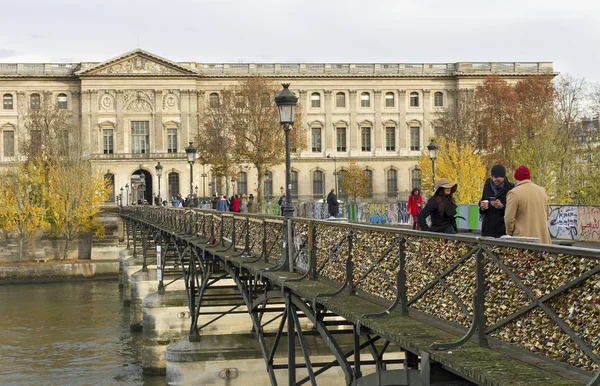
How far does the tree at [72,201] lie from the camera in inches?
3007

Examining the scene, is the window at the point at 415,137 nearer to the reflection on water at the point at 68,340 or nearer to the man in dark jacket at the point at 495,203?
the reflection on water at the point at 68,340

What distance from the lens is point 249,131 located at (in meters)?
78.8

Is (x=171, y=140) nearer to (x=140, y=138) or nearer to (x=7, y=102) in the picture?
(x=140, y=138)

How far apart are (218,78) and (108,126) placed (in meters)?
12.9

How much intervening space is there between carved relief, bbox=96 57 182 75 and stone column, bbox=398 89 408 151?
25.6 meters

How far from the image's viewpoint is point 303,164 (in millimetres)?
A: 108562

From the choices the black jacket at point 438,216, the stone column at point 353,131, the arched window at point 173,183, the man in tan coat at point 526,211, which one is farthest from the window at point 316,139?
the man in tan coat at point 526,211

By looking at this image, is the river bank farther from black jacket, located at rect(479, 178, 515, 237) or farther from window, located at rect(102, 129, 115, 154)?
black jacket, located at rect(479, 178, 515, 237)

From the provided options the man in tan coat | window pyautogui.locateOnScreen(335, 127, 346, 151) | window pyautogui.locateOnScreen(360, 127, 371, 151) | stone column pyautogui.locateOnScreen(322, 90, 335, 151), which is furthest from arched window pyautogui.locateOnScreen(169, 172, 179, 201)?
the man in tan coat

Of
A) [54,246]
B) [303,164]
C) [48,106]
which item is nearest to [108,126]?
[48,106]

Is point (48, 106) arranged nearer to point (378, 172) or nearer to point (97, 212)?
point (97, 212)

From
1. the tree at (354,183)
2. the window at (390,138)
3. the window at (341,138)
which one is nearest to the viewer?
the tree at (354,183)

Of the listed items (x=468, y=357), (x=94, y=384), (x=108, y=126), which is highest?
(x=108, y=126)

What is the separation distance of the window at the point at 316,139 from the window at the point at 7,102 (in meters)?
32.9
